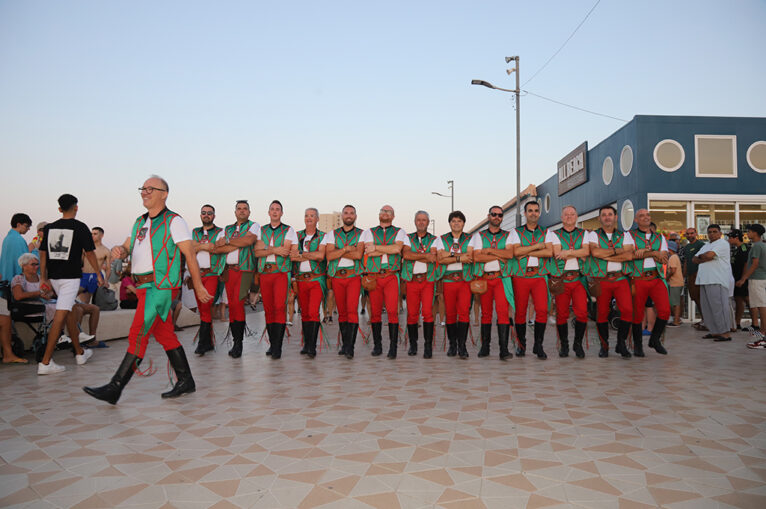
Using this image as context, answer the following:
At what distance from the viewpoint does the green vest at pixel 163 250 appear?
4.58 m

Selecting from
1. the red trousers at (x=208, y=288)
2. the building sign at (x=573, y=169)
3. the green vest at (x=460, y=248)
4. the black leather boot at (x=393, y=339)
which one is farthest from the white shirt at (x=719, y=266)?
the building sign at (x=573, y=169)

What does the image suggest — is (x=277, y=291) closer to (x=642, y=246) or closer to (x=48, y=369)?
(x=48, y=369)

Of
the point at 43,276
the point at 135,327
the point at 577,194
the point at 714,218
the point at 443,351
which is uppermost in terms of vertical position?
the point at 577,194

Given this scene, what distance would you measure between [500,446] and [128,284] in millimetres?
9397

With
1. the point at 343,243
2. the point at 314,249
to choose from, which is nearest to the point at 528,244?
the point at 343,243

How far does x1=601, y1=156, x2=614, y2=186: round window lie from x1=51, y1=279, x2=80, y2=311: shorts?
573 inches

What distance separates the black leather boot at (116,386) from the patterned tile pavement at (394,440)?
0.34 ft

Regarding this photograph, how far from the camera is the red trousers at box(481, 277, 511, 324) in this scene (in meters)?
6.98

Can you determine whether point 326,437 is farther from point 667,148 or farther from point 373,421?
point 667,148

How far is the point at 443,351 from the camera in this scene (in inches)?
313

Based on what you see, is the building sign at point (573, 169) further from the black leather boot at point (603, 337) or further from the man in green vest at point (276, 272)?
the man in green vest at point (276, 272)

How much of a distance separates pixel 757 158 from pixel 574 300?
1026 cm

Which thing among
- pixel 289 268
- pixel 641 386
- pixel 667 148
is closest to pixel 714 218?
pixel 667 148

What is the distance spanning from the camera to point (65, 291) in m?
6.06
